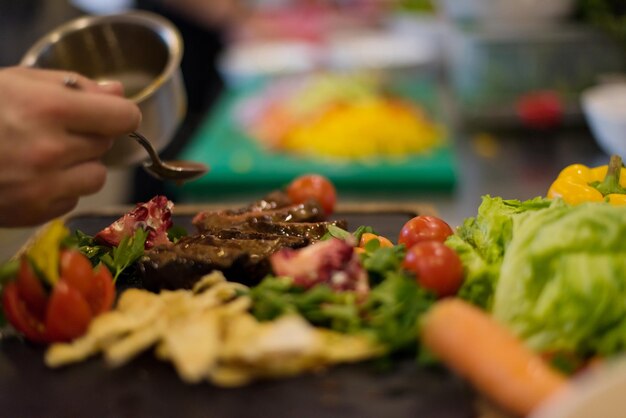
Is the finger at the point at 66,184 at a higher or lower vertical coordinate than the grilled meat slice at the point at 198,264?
higher

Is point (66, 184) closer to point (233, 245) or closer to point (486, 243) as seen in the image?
point (233, 245)

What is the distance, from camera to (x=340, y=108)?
161 inches

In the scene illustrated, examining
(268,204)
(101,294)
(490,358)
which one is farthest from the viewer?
(268,204)

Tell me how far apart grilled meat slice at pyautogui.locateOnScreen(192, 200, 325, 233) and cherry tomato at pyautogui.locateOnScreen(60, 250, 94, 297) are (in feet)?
1.51

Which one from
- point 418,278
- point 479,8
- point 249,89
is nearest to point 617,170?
point 418,278

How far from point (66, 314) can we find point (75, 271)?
0.11 meters

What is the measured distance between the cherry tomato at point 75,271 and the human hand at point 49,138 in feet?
0.71

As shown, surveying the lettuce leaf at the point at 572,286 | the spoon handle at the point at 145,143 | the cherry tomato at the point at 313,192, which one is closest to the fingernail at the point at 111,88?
the spoon handle at the point at 145,143

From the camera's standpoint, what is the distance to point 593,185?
2.09 metres

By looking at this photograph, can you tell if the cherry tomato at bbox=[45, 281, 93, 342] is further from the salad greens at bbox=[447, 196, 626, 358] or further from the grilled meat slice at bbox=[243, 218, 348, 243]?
the salad greens at bbox=[447, 196, 626, 358]

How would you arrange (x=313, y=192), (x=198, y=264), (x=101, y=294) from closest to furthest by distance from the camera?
(x=101, y=294)
(x=198, y=264)
(x=313, y=192)

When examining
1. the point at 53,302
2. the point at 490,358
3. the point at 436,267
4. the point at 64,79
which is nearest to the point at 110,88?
the point at 64,79

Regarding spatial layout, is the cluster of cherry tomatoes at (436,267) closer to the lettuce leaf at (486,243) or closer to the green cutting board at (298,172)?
the lettuce leaf at (486,243)

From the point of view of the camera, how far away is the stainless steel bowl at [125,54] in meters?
2.54
